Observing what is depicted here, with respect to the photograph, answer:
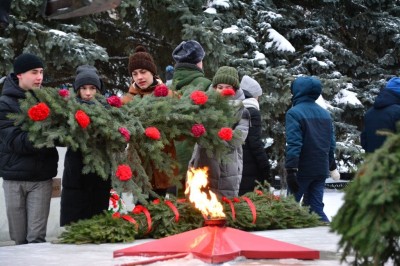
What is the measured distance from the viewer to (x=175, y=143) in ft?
26.8

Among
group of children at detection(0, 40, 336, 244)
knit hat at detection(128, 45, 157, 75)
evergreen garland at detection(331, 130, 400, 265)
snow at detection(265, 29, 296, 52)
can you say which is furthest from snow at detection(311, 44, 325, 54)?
evergreen garland at detection(331, 130, 400, 265)

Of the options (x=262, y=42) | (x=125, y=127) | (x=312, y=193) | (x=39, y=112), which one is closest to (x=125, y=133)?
(x=125, y=127)

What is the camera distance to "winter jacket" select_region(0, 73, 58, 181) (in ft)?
23.3

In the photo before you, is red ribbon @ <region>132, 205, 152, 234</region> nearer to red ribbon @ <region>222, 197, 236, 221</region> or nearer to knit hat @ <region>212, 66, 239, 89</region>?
red ribbon @ <region>222, 197, 236, 221</region>

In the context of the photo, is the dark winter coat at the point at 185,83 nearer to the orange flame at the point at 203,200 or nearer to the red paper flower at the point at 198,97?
the red paper flower at the point at 198,97

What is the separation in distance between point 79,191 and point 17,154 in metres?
0.60

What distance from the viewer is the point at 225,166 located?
8039 mm

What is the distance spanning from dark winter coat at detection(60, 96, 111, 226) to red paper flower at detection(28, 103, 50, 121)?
0.72 m

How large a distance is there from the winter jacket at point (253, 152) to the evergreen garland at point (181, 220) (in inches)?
38.1

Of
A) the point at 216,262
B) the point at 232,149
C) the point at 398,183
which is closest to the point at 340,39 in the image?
the point at 232,149

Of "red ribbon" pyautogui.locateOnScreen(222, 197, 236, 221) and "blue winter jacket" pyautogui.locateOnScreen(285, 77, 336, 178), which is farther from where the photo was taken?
"blue winter jacket" pyautogui.locateOnScreen(285, 77, 336, 178)

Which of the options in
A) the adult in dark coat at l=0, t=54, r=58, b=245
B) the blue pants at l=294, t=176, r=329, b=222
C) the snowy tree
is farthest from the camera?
the snowy tree

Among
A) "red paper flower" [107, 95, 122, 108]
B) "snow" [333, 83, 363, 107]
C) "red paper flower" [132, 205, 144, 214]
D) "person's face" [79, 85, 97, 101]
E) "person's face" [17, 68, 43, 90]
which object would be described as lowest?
"red paper flower" [132, 205, 144, 214]

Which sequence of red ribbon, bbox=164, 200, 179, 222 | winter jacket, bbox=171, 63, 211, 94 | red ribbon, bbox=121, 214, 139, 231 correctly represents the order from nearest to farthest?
1. red ribbon, bbox=121, 214, 139, 231
2. red ribbon, bbox=164, 200, 179, 222
3. winter jacket, bbox=171, 63, 211, 94
